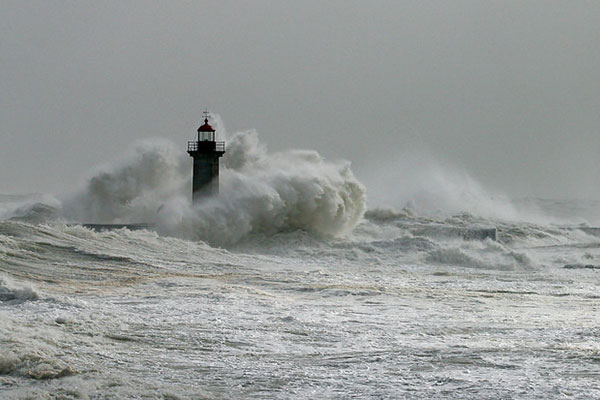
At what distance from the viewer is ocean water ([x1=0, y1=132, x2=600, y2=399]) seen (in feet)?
26.3

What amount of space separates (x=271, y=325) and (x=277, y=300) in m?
2.31

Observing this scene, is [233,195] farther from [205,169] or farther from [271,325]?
[271,325]

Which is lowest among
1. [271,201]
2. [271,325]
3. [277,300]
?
[271,325]

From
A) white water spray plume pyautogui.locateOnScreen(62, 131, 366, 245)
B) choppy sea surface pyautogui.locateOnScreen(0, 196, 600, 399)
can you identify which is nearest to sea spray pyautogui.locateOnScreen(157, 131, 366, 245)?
white water spray plume pyautogui.locateOnScreen(62, 131, 366, 245)

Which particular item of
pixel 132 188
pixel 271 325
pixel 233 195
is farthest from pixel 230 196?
pixel 271 325

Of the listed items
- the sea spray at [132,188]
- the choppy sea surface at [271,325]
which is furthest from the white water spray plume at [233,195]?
the choppy sea surface at [271,325]

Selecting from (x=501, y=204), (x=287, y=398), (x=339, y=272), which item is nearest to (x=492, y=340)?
(x=287, y=398)

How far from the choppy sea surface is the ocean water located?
1.3 inches

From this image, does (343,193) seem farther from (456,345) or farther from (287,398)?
(287,398)

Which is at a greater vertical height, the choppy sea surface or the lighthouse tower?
the lighthouse tower

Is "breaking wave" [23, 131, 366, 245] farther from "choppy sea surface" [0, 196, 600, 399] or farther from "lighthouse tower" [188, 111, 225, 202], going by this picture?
"choppy sea surface" [0, 196, 600, 399]

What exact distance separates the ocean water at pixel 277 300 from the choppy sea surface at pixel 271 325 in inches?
1.3

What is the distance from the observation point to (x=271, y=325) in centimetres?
1062

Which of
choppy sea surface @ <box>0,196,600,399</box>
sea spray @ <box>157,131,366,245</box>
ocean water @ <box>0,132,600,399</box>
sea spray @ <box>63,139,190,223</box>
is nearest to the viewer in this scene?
choppy sea surface @ <box>0,196,600,399</box>
